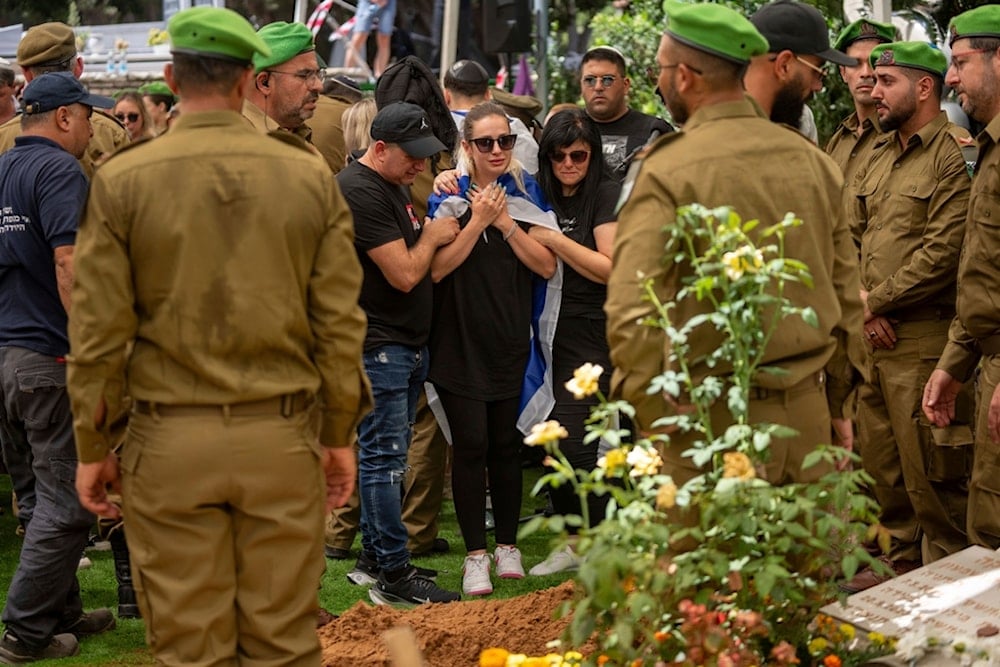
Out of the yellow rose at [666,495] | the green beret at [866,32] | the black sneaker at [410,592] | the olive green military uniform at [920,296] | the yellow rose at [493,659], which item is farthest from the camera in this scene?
the green beret at [866,32]

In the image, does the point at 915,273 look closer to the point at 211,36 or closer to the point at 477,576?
the point at 477,576

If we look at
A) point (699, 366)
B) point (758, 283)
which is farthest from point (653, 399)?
point (758, 283)

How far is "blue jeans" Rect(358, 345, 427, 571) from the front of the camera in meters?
6.16

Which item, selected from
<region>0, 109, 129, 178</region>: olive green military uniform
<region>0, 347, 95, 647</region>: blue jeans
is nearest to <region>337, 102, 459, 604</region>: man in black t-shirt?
<region>0, 347, 95, 647</region>: blue jeans

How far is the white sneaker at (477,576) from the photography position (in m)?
6.45

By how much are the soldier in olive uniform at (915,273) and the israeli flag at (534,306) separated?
55.4 inches

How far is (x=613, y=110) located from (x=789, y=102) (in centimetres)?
318

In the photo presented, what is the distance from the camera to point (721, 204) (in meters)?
4.12

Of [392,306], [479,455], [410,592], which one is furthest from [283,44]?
[410,592]

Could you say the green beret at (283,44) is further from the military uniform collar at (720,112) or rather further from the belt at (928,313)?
the belt at (928,313)

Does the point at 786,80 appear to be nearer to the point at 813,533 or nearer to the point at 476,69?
the point at 813,533

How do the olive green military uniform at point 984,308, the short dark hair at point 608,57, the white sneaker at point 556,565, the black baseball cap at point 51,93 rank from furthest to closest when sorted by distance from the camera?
1. the short dark hair at point 608,57
2. the white sneaker at point 556,565
3. the black baseball cap at point 51,93
4. the olive green military uniform at point 984,308

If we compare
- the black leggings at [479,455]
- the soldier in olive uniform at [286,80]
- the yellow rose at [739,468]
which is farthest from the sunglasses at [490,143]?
the yellow rose at [739,468]

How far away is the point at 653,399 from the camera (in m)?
4.20
